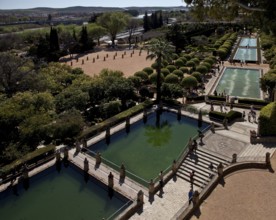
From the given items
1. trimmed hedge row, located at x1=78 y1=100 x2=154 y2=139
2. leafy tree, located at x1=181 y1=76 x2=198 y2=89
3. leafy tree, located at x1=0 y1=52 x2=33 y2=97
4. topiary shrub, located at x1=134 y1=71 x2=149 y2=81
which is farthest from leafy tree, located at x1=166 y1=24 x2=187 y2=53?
leafy tree, located at x1=0 y1=52 x2=33 y2=97

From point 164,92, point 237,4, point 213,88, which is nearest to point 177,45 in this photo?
point 213,88

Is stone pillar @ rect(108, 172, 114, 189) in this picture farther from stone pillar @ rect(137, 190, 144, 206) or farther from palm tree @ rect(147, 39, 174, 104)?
palm tree @ rect(147, 39, 174, 104)

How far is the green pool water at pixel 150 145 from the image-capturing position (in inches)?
961

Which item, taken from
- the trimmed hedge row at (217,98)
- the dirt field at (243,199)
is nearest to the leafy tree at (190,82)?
the trimmed hedge row at (217,98)

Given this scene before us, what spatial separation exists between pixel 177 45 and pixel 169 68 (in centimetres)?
2999

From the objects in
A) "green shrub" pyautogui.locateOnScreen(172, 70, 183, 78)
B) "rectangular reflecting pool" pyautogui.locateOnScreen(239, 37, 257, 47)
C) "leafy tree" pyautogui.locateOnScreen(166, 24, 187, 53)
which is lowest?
"rectangular reflecting pool" pyautogui.locateOnScreen(239, 37, 257, 47)

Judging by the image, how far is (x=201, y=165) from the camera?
23766mm

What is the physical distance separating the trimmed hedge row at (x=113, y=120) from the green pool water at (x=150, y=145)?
1525 mm

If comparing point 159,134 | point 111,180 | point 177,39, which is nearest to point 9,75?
point 159,134

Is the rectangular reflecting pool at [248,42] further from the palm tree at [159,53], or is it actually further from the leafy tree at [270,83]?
the palm tree at [159,53]

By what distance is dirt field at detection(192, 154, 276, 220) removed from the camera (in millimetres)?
17812

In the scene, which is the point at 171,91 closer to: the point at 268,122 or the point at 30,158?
the point at 268,122

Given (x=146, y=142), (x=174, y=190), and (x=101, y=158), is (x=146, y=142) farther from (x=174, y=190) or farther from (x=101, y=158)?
(x=174, y=190)

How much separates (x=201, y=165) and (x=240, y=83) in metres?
28.4
